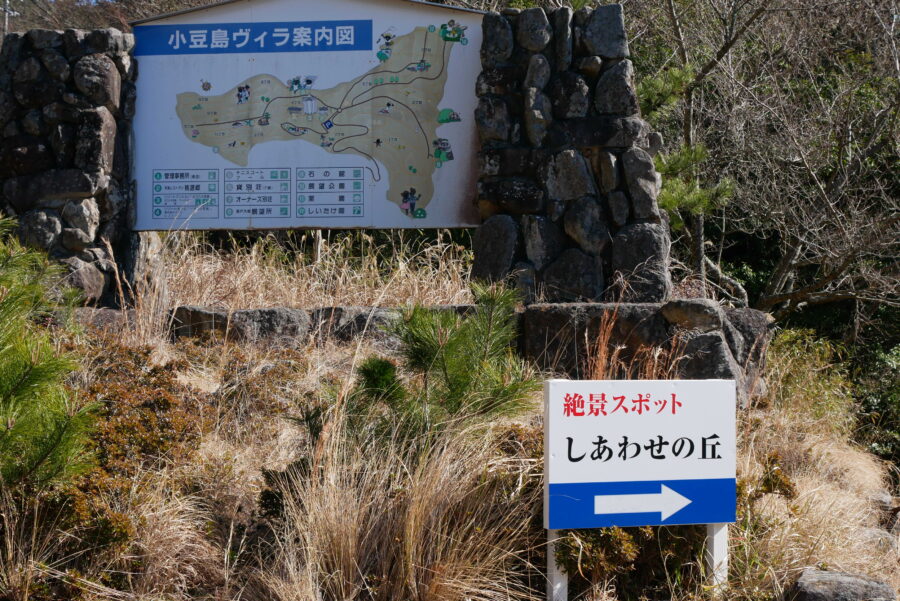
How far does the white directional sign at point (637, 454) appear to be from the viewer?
3648 mm

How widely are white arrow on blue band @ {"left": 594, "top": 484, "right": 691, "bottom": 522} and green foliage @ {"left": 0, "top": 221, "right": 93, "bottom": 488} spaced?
1.93 m

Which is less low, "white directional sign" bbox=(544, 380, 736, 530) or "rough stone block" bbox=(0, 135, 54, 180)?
"rough stone block" bbox=(0, 135, 54, 180)

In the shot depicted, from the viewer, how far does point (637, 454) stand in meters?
Result: 3.71

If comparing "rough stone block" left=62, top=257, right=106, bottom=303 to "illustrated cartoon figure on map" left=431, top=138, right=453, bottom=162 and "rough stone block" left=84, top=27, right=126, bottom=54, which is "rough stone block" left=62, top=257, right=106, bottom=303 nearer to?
"rough stone block" left=84, top=27, right=126, bottom=54

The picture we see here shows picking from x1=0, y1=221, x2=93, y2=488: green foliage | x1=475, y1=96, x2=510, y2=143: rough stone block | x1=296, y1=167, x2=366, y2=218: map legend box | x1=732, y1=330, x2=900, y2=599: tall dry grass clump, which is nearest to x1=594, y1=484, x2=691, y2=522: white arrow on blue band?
x1=732, y1=330, x2=900, y2=599: tall dry grass clump

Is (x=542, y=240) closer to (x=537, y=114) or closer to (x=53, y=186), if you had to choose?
(x=537, y=114)

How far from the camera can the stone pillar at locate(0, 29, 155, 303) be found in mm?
7090

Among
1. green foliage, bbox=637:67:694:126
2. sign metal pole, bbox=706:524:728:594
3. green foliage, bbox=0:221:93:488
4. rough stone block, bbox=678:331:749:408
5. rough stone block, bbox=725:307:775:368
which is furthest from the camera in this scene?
green foliage, bbox=637:67:694:126

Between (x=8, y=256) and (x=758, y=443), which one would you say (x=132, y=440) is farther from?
(x=758, y=443)

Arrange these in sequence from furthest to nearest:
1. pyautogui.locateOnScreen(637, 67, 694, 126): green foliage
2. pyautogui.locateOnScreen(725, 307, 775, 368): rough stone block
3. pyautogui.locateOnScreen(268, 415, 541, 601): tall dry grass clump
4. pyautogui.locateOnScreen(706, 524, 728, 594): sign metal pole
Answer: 1. pyautogui.locateOnScreen(637, 67, 694, 126): green foliage
2. pyautogui.locateOnScreen(725, 307, 775, 368): rough stone block
3. pyautogui.locateOnScreen(706, 524, 728, 594): sign metal pole
4. pyautogui.locateOnScreen(268, 415, 541, 601): tall dry grass clump

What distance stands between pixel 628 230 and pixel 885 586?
3.36 meters

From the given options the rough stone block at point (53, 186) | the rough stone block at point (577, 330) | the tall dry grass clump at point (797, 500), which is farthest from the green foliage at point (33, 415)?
the rough stone block at point (53, 186)

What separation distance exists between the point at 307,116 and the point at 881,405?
6.32 meters

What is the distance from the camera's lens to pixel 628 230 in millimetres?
6719
